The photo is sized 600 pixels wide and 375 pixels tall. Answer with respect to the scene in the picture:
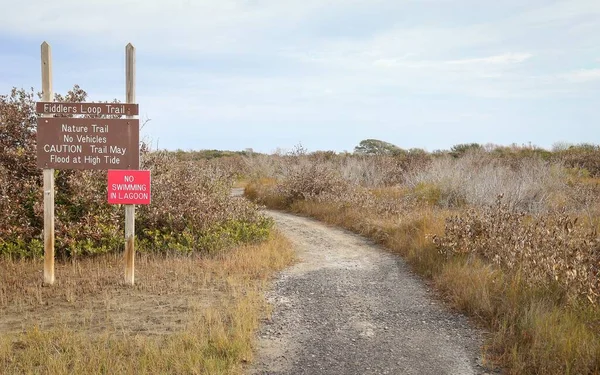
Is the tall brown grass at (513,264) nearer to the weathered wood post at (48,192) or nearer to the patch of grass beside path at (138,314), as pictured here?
the patch of grass beside path at (138,314)

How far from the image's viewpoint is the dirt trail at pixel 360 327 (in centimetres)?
462

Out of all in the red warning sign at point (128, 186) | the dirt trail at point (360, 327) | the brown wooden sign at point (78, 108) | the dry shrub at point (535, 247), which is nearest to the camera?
the dirt trail at point (360, 327)

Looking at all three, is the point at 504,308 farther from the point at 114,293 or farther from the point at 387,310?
the point at 114,293

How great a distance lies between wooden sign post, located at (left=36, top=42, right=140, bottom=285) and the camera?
6715 mm

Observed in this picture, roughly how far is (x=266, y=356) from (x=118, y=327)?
174cm

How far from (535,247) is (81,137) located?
6235 millimetres

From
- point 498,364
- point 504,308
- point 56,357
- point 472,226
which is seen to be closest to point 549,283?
point 504,308

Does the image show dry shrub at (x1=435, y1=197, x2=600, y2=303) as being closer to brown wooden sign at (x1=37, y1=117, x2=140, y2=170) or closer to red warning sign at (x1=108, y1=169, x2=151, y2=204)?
red warning sign at (x1=108, y1=169, x2=151, y2=204)

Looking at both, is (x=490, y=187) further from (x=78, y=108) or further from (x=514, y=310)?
(x=78, y=108)

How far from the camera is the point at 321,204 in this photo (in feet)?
48.3

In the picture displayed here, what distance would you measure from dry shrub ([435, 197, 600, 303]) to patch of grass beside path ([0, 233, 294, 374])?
10.0ft

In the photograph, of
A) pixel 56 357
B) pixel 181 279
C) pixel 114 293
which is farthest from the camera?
pixel 181 279

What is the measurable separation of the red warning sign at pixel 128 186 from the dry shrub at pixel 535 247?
469 cm

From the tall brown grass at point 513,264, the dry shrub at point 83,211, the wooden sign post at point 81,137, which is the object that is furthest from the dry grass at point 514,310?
the wooden sign post at point 81,137
